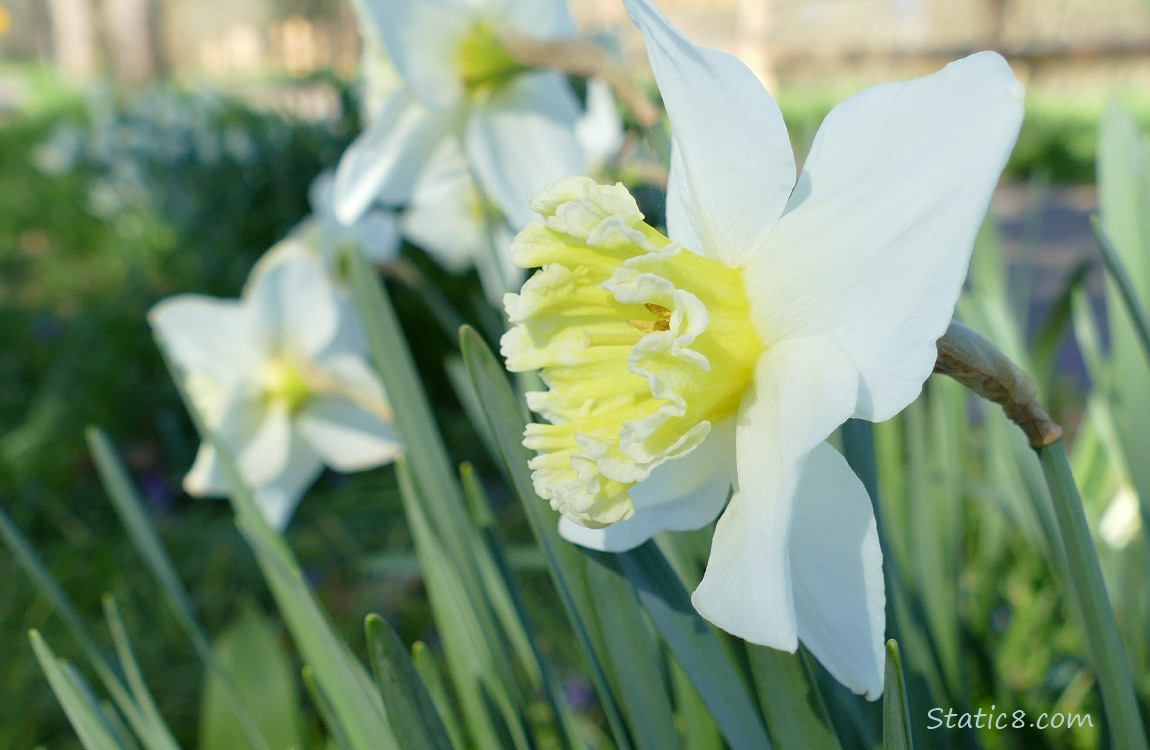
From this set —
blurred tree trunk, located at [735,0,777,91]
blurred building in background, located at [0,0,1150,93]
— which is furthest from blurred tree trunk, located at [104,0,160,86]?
blurred tree trunk, located at [735,0,777,91]

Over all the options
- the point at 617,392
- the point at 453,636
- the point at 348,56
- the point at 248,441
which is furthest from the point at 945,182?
the point at 348,56

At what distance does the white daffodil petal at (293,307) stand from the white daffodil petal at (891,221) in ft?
2.66

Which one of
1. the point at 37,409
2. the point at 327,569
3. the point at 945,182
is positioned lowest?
the point at 327,569

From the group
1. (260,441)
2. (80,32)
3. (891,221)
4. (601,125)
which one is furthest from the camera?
(80,32)

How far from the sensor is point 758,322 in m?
0.50

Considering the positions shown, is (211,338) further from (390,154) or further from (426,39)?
(426,39)

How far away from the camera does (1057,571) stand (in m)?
0.90

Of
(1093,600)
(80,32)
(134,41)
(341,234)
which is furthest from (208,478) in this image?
(80,32)

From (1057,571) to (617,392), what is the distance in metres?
0.61

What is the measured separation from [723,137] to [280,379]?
32.5 inches

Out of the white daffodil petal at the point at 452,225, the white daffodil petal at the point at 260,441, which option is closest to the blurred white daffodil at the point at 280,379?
the white daffodil petal at the point at 260,441

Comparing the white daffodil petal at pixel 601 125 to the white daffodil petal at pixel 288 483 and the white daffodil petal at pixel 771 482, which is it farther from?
the white daffodil petal at pixel 771 482

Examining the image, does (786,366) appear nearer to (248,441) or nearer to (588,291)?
(588,291)

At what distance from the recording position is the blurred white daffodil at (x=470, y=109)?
3.34ft
